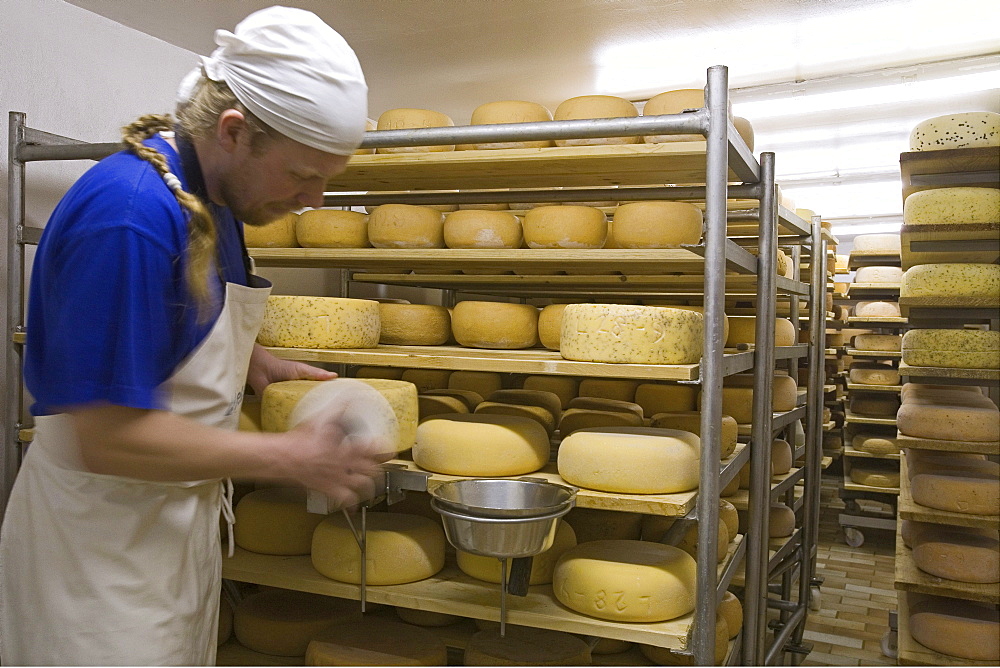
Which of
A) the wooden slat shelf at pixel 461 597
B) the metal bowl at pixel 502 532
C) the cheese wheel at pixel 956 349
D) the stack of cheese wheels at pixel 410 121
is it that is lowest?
the wooden slat shelf at pixel 461 597

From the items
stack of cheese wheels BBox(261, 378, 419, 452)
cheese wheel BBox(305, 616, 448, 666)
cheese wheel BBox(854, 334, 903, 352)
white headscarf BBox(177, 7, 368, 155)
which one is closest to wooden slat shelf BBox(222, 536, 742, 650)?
cheese wheel BBox(305, 616, 448, 666)

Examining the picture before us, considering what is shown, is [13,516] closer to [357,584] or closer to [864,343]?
[357,584]

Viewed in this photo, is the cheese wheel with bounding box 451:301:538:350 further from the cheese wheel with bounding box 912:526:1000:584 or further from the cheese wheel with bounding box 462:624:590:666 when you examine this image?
the cheese wheel with bounding box 912:526:1000:584

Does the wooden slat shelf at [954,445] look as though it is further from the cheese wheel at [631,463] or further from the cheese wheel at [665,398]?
the cheese wheel at [631,463]

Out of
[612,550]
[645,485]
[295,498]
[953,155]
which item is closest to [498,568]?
[612,550]

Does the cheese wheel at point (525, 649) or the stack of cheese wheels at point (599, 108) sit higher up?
the stack of cheese wheels at point (599, 108)

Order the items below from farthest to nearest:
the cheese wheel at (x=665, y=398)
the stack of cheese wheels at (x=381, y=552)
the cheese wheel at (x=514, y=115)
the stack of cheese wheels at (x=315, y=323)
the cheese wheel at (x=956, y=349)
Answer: the cheese wheel at (x=665, y=398) < the cheese wheel at (x=514, y=115) < the cheese wheel at (x=956, y=349) < the stack of cheese wheels at (x=315, y=323) < the stack of cheese wheels at (x=381, y=552)

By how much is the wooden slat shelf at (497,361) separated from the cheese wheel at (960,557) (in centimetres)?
78

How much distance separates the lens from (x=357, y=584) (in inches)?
82.7

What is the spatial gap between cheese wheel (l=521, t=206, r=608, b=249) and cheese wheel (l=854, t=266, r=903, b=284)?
14.3ft

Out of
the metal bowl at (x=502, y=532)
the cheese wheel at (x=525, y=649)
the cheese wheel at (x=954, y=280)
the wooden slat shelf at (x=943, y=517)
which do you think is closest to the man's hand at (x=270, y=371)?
the metal bowl at (x=502, y=532)

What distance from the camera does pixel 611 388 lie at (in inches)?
118

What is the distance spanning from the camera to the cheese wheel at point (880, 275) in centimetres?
579

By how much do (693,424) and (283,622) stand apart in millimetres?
1395
